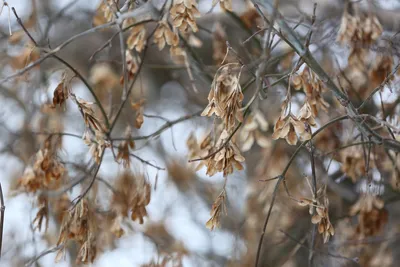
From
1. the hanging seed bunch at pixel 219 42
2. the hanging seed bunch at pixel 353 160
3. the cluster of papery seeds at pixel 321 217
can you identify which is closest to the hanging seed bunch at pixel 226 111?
the cluster of papery seeds at pixel 321 217

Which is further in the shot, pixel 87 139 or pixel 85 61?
pixel 85 61

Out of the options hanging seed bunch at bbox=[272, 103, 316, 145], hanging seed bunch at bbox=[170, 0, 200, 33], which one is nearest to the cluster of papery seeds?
hanging seed bunch at bbox=[272, 103, 316, 145]

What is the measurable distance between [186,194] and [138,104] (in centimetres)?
235

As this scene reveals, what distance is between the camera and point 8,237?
373cm

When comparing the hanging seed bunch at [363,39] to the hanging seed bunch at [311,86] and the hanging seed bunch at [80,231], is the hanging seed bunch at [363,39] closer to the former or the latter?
the hanging seed bunch at [311,86]

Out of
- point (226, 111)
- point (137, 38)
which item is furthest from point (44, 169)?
point (226, 111)

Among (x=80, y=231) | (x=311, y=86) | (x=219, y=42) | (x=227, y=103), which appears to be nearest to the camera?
(x=227, y=103)

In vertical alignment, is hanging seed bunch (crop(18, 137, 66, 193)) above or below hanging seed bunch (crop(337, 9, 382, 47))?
below

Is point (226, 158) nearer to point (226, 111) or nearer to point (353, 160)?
point (226, 111)

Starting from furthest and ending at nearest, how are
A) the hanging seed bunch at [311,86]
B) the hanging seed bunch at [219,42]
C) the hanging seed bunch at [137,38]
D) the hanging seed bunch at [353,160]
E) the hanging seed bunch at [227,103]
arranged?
the hanging seed bunch at [219,42] → the hanging seed bunch at [353,160] → the hanging seed bunch at [137,38] → the hanging seed bunch at [311,86] → the hanging seed bunch at [227,103]

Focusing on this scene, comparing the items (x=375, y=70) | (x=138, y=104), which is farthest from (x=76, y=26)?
(x=375, y=70)

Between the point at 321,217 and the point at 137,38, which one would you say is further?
the point at 137,38

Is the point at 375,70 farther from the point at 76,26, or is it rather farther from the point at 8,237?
the point at 8,237

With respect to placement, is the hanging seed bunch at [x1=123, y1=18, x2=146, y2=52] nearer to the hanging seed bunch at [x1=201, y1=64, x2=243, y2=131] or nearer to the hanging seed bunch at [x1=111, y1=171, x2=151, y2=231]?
the hanging seed bunch at [x1=111, y1=171, x2=151, y2=231]
